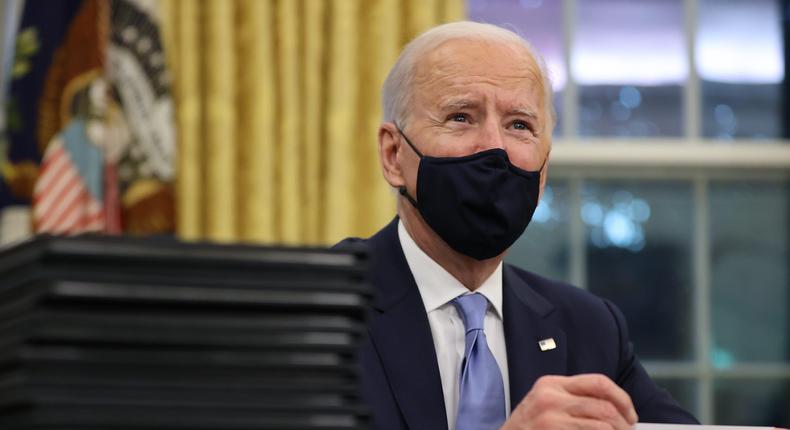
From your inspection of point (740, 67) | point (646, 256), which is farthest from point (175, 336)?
point (740, 67)

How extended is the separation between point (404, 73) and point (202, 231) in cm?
149

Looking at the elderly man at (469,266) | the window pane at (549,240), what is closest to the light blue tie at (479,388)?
the elderly man at (469,266)

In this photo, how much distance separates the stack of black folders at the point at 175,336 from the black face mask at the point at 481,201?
92cm

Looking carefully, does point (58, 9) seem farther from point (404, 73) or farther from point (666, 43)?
point (666, 43)

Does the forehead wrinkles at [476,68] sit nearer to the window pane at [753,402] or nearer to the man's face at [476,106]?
the man's face at [476,106]

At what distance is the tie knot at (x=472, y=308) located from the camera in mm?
1710

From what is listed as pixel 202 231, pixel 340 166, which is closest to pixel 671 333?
pixel 340 166

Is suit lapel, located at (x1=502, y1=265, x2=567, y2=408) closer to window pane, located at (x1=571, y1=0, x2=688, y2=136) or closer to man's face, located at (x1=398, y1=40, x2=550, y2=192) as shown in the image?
man's face, located at (x1=398, y1=40, x2=550, y2=192)

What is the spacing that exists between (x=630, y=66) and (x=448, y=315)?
2.33 m

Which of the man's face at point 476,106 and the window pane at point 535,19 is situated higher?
the window pane at point 535,19

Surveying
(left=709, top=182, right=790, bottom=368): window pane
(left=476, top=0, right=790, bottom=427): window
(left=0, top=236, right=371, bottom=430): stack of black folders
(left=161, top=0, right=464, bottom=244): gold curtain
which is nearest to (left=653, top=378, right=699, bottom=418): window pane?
(left=476, top=0, right=790, bottom=427): window

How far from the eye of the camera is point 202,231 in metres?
3.23

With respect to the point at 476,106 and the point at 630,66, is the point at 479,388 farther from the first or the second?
the point at 630,66

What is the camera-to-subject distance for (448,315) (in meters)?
1.76
